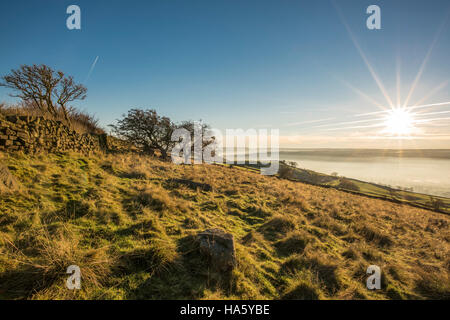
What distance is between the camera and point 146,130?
70.7 feet

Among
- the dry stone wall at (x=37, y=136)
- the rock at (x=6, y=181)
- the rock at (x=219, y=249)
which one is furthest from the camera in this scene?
the dry stone wall at (x=37, y=136)

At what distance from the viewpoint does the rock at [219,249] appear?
3619 mm

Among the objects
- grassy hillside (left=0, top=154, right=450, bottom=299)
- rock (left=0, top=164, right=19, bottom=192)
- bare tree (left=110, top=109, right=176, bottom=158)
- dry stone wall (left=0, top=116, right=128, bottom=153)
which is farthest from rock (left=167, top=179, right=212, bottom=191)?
bare tree (left=110, top=109, right=176, bottom=158)

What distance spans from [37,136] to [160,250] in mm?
9942

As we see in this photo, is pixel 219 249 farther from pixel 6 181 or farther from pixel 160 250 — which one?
pixel 6 181

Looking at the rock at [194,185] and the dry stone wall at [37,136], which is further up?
the dry stone wall at [37,136]

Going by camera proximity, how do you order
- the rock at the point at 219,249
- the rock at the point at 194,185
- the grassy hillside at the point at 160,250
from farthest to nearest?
the rock at the point at 194,185 < the rock at the point at 219,249 < the grassy hillside at the point at 160,250

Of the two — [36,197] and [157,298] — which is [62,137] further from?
[157,298]

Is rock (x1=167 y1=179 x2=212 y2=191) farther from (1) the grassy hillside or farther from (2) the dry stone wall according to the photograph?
(2) the dry stone wall

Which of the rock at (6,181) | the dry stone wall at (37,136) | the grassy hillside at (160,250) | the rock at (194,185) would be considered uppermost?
the dry stone wall at (37,136)

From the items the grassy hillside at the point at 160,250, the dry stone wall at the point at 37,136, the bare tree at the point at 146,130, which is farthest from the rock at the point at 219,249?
the bare tree at the point at 146,130

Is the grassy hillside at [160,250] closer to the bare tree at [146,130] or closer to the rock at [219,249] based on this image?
the rock at [219,249]

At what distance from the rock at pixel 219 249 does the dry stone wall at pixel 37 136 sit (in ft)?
31.4

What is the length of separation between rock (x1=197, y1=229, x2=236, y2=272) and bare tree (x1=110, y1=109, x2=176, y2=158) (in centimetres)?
2022
